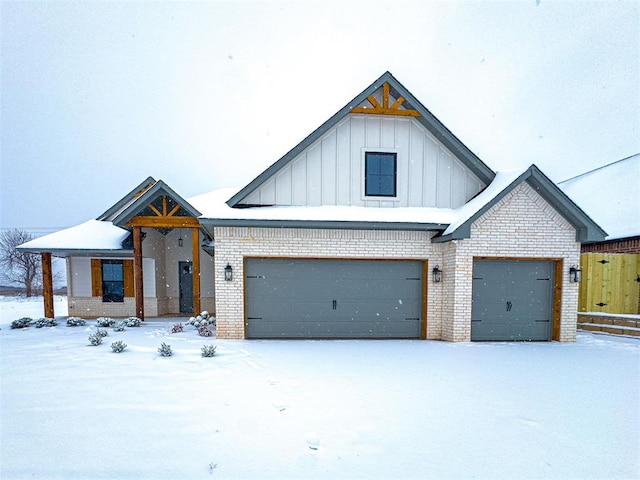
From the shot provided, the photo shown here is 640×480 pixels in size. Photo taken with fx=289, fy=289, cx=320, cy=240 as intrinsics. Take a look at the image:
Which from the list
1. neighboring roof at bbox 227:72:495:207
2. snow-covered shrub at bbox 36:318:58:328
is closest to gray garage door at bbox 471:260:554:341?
neighboring roof at bbox 227:72:495:207

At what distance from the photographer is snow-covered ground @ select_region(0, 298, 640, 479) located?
2.75m

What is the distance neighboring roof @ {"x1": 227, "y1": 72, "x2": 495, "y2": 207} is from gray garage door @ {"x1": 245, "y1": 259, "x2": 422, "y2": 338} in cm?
222

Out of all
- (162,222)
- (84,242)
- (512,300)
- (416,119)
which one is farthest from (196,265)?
(512,300)

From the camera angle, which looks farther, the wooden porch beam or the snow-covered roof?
the snow-covered roof

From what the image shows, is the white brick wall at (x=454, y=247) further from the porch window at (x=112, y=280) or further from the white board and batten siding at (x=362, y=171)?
the porch window at (x=112, y=280)

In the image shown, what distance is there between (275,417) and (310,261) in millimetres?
4650

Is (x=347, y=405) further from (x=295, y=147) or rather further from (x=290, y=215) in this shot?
(x=295, y=147)

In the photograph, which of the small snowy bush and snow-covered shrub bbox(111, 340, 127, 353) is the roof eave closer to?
snow-covered shrub bbox(111, 340, 127, 353)

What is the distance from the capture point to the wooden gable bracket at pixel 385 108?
797 cm

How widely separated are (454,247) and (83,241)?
518 inches

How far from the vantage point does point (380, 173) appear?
26.9 feet

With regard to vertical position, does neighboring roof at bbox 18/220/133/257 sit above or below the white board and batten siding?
below

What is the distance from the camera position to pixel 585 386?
4703 millimetres

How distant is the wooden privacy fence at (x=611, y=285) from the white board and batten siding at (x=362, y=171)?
5448 mm
